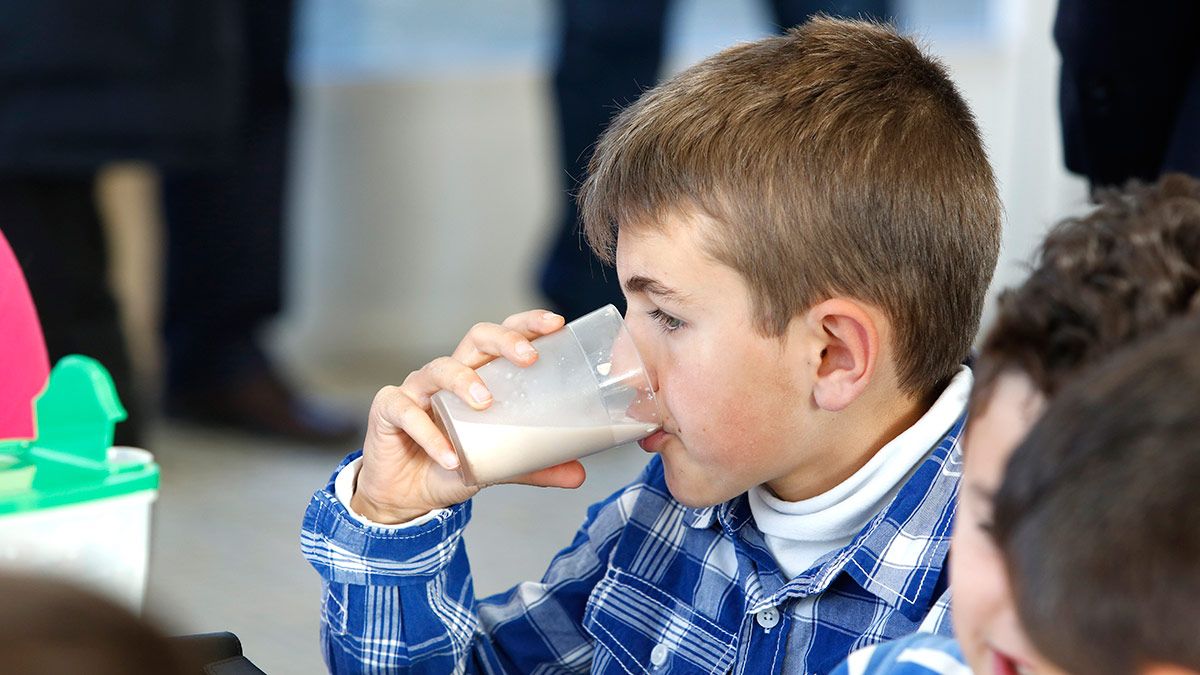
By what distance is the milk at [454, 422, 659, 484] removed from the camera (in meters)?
0.94

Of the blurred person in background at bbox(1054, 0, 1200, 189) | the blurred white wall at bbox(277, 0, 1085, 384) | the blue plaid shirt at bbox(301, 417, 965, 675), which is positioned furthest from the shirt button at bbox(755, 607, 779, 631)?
the blurred white wall at bbox(277, 0, 1085, 384)

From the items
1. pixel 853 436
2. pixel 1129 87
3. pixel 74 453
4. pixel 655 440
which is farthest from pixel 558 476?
pixel 1129 87

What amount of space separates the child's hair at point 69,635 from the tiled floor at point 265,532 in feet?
4.40

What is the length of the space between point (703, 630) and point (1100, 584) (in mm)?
552

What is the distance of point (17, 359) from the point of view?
35.8 inches

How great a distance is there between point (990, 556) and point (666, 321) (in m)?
0.45

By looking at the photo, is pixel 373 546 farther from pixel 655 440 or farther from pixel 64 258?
pixel 64 258

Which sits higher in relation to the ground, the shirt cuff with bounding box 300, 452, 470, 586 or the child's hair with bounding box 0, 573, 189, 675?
the child's hair with bounding box 0, 573, 189, 675

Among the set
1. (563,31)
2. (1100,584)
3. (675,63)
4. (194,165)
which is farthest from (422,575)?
(675,63)

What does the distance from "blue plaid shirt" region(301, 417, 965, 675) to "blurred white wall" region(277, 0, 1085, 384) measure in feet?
6.81

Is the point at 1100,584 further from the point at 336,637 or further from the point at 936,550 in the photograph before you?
the point at 336,637

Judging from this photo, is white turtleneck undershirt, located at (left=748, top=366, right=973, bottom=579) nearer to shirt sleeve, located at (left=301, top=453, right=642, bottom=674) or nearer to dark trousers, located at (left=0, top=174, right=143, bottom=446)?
shirt sleeve, located at (left=301, top=453, right=642, bottom=674)

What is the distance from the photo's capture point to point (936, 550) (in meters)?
0.89

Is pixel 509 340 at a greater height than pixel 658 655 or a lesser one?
greater
